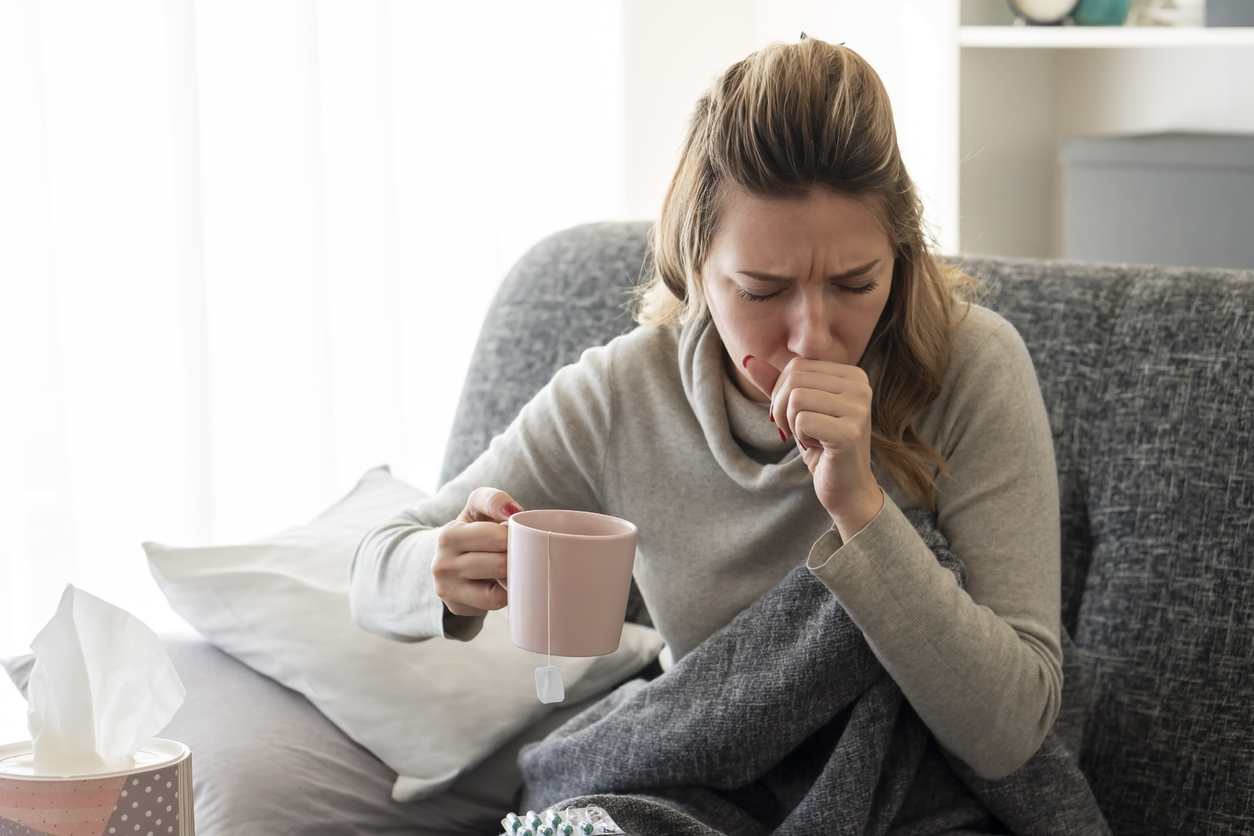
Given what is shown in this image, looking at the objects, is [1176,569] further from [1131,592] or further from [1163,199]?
[1163,199]

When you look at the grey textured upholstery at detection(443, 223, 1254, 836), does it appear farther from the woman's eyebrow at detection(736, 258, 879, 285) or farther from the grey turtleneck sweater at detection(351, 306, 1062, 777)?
the woman's eyebrow at detection(736, 258, 879, 285)

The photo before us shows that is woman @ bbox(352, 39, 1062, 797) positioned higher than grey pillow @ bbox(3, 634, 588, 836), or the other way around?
woman @ bbox(352, 39, 1062, 797)

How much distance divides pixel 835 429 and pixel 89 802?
1.85ft

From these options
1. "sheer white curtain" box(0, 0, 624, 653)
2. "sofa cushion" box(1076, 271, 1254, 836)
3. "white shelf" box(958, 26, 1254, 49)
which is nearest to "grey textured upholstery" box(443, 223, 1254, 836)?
"sofa cushion" box(1076, 271, 1254, 836)

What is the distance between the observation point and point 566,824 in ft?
3.03

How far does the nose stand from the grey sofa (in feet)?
1.37

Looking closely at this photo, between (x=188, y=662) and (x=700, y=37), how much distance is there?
1870 millimetres

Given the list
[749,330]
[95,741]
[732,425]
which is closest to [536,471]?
[732,425]

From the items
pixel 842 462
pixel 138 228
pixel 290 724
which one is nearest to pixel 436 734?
pixel 290 724

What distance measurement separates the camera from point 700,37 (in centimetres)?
272

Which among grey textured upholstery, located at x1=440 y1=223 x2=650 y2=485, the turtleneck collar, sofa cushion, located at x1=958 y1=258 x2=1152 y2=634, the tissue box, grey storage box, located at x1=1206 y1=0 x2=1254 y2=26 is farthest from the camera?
grey storage box, located at x1=1206 y1=0 x2=1254 y2=26

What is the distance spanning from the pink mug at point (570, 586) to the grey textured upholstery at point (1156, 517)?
1.98ft

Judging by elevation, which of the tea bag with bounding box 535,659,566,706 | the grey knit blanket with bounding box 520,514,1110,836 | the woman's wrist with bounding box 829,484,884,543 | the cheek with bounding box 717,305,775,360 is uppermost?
the cheek with bounding box 717,305,775,360

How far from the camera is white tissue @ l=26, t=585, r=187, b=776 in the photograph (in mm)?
762
